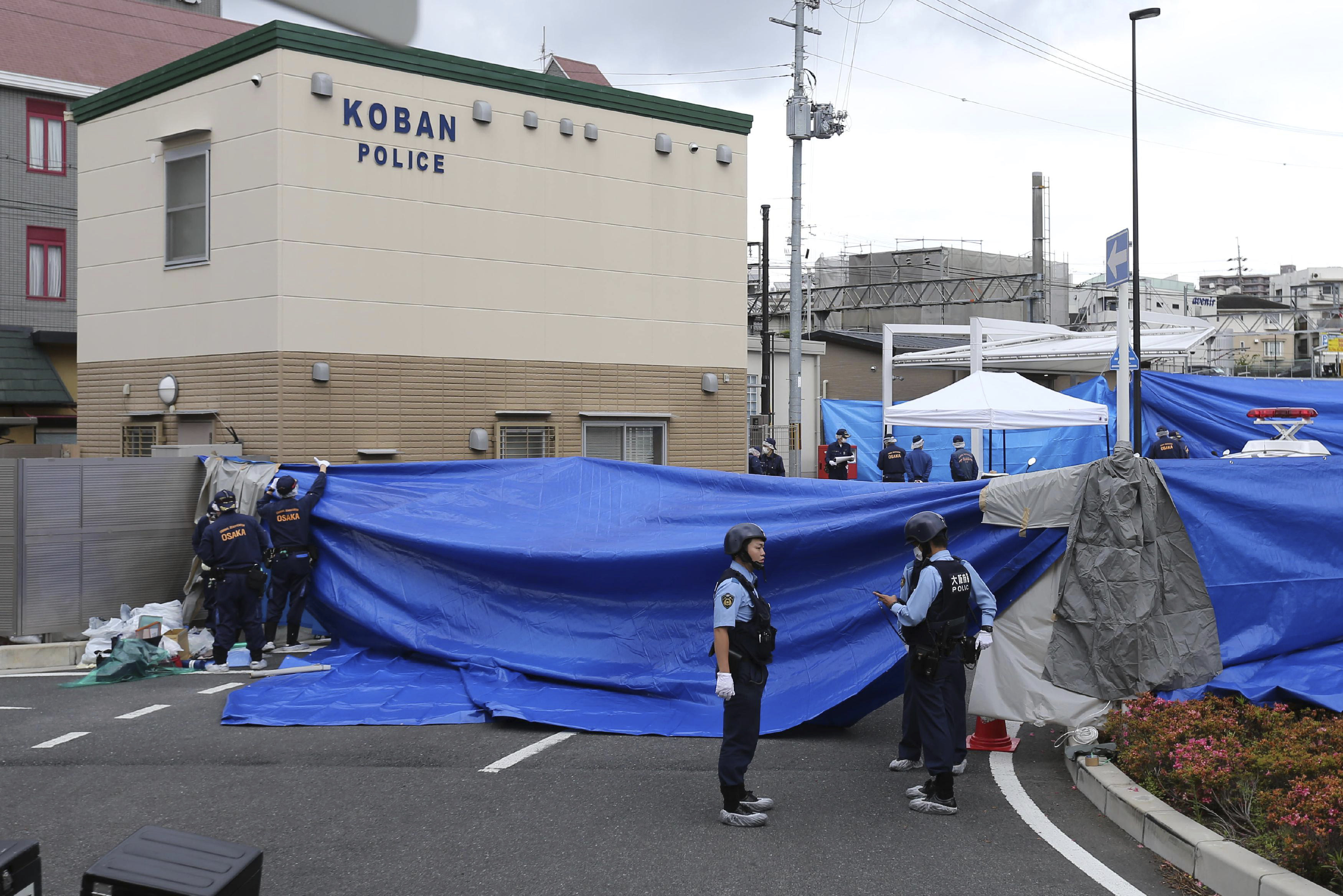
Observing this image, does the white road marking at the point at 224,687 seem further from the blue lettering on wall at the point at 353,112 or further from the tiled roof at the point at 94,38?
the tiled roof at the point at 94,38

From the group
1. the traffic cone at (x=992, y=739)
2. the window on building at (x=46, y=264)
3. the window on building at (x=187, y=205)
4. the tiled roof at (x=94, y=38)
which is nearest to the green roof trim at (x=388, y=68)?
the window on building at (x=187, y=205)

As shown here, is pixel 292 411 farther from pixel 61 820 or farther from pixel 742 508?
pixel 61 820

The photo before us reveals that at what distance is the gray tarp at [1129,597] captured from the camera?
674 cm

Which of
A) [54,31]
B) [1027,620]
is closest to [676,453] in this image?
[1027,620]

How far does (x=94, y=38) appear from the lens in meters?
27.7

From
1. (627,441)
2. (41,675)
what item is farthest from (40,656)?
(627,441)

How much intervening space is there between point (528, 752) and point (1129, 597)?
12.9ft

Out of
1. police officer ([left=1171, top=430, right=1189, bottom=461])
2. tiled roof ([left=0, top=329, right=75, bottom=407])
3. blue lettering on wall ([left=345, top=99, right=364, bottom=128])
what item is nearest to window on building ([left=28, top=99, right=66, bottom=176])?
tiled roof ([left=0, top=329, right=75, bottom=407])

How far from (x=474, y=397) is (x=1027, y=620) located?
30.6ft

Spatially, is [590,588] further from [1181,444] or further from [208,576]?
[1181,444]

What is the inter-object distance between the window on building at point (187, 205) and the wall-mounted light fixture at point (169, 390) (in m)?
1.48

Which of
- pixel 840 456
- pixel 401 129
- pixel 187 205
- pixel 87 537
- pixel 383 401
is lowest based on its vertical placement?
pixel 87 537

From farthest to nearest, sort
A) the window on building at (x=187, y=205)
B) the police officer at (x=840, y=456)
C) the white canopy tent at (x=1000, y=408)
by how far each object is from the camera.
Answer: the police officer at (x=840, y=456), the white canopy tent at (x=1000, y=408), the window on building at (x=187, y=205)

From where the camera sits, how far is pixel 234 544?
10.2 m
